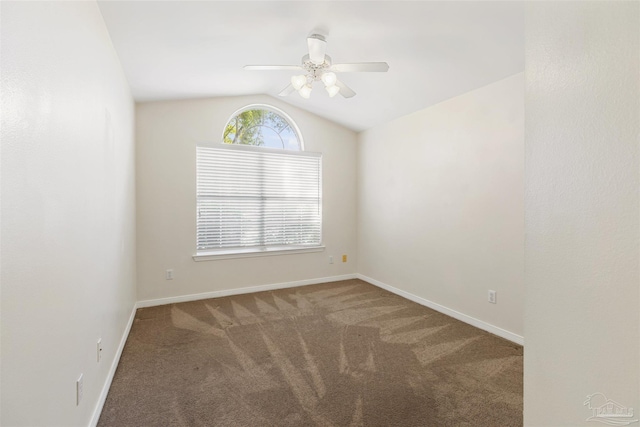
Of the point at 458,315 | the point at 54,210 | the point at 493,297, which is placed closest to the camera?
the point at 54,210

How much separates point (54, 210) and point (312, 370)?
1.91m

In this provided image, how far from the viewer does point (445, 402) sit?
6.35ft

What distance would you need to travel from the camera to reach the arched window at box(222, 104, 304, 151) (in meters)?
4.29

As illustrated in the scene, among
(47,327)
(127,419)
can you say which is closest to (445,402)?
(127,419)

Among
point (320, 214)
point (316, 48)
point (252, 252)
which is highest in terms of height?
point (316, 48)

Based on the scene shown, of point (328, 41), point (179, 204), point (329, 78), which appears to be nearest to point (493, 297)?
point (329, 78)

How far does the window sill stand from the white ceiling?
80.2 inches

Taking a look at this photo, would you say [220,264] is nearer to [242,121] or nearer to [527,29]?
[242,121]

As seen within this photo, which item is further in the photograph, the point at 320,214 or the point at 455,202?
the point at 320,214

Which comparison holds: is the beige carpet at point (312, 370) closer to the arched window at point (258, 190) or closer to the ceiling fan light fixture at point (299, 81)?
the arched window at point (258, 190)

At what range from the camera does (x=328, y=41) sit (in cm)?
256

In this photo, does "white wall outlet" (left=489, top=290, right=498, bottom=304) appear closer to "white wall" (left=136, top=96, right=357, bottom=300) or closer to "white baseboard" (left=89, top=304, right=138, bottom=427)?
"white wall" (left=136, top=96, right=357, bottom=300)

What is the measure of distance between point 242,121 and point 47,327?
364cm

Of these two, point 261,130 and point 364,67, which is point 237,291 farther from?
point 364,67
